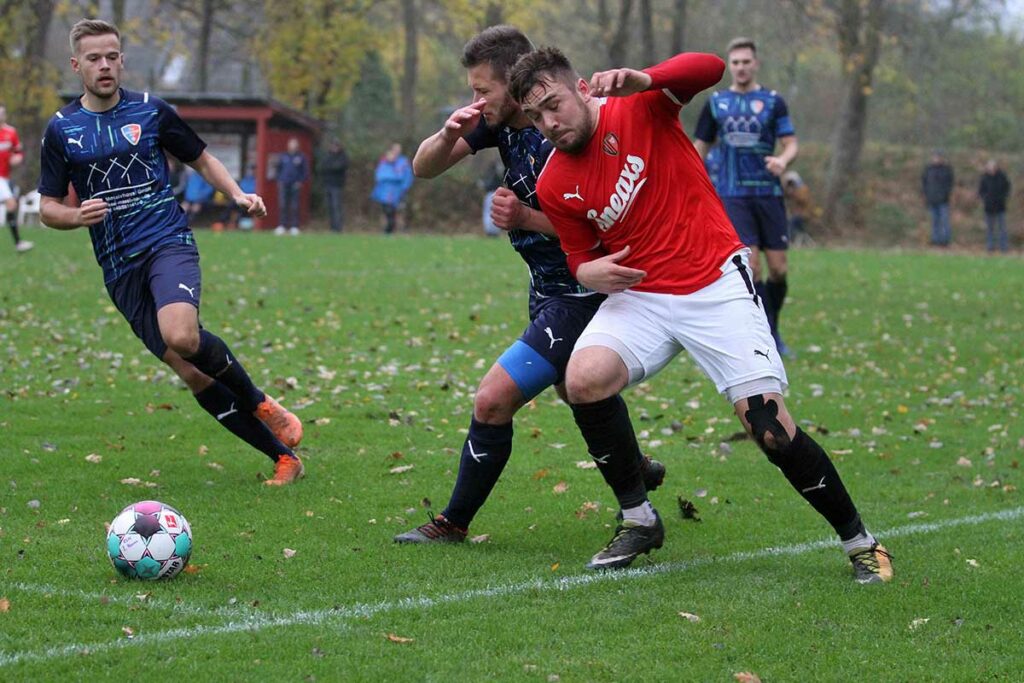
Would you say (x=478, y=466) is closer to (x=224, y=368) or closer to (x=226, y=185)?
(x=224, y=368)

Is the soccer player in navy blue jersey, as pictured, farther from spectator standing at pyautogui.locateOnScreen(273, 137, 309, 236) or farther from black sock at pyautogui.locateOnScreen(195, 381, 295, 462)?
spectator standing at pyautogui.locateOnScreen(273, 137, 309, 236)

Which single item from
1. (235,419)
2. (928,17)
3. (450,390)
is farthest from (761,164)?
(928,17)

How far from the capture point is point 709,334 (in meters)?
5.32

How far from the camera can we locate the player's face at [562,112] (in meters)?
5.14

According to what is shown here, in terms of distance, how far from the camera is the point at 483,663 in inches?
173

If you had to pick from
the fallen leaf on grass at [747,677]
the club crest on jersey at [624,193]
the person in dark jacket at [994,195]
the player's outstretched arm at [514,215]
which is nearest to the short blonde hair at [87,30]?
the player's outstretched arm at [514,215]

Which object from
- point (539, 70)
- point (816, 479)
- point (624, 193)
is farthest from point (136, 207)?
point (816, 479)

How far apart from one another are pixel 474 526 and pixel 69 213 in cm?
259

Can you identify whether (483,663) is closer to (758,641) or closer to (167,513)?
(758,641)

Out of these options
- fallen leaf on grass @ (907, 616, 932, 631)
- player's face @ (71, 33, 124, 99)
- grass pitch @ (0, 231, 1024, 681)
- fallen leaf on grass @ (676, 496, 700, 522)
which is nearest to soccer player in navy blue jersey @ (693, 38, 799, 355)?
grass pitch @ (0, 231, 1024, 681)

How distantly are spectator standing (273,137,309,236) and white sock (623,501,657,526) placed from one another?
88.6 feet

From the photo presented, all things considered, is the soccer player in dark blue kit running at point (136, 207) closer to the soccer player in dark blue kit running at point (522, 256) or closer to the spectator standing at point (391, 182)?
the soccer player in dark blue kit running at point (522, 256)

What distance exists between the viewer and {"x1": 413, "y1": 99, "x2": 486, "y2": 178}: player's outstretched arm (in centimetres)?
564

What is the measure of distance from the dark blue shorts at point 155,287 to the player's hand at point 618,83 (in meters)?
2.70
